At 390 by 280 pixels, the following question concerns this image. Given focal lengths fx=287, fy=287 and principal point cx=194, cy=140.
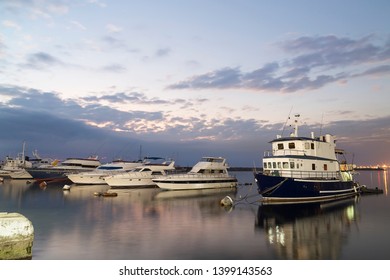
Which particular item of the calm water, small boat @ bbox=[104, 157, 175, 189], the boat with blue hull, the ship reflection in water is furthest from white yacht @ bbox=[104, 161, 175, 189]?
the ship reflection in water

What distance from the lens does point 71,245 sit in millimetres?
16438

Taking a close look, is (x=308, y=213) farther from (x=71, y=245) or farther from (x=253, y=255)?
(x=71, y=245)

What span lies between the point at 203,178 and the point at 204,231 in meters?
28.2

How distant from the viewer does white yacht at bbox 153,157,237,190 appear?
45.8 meters

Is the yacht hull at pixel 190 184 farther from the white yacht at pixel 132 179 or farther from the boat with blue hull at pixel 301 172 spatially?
the boat with blue hull at pixel 301 172

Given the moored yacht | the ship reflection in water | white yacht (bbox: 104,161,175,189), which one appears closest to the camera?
the ship reflection in water

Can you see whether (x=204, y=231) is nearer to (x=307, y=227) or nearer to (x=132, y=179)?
(x=307, y=227)

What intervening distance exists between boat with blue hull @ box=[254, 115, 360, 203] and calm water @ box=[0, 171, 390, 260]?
162 centimetres

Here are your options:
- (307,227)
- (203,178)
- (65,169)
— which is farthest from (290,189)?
(65,169)

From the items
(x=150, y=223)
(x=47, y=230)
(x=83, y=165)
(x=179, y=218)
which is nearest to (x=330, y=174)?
(x=179, y=218)

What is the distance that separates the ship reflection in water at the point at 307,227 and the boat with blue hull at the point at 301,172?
1.26m

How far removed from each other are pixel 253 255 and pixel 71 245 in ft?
33.6

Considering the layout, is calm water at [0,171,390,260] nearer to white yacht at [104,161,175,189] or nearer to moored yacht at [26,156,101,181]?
white yacht at [104,161,175,189]

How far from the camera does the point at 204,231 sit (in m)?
20.2
